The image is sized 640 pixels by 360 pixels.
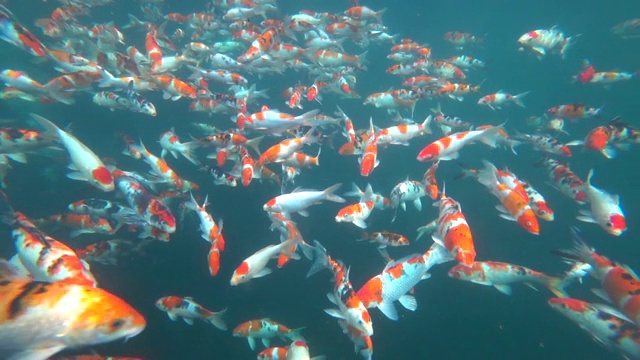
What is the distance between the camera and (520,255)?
24.9 feet

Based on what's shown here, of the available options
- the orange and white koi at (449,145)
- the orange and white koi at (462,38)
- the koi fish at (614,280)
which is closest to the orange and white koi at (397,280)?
the koi fish at (614,280)

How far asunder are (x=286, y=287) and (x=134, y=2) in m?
18.3

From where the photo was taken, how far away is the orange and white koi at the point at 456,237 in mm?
4082

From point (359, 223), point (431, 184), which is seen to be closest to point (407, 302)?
point (359, 223)

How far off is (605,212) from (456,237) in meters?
3.10

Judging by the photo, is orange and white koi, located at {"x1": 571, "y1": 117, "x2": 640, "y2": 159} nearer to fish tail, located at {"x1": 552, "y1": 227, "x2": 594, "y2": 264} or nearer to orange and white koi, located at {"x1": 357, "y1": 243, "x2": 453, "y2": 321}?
fish tail, located at {"x1": 552, "y1": 227, "x2": 594, "y2": 264}

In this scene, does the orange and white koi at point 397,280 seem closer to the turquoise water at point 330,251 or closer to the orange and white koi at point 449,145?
the turquoise water at point 330,251

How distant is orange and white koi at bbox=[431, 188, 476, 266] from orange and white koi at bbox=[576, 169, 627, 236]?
2527 mm

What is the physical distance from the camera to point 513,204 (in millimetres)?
5164

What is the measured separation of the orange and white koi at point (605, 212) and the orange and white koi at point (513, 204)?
112cm

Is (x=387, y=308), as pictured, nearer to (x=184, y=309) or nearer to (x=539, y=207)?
(x=184, y=309)

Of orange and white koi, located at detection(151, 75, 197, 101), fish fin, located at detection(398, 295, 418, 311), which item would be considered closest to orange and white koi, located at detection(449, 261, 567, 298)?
fish fin, located at detection(398, 295, 418, 311)

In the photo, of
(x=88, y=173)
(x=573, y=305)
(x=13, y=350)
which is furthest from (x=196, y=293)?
(x=573, y=305)

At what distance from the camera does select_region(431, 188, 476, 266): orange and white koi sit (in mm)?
4082
